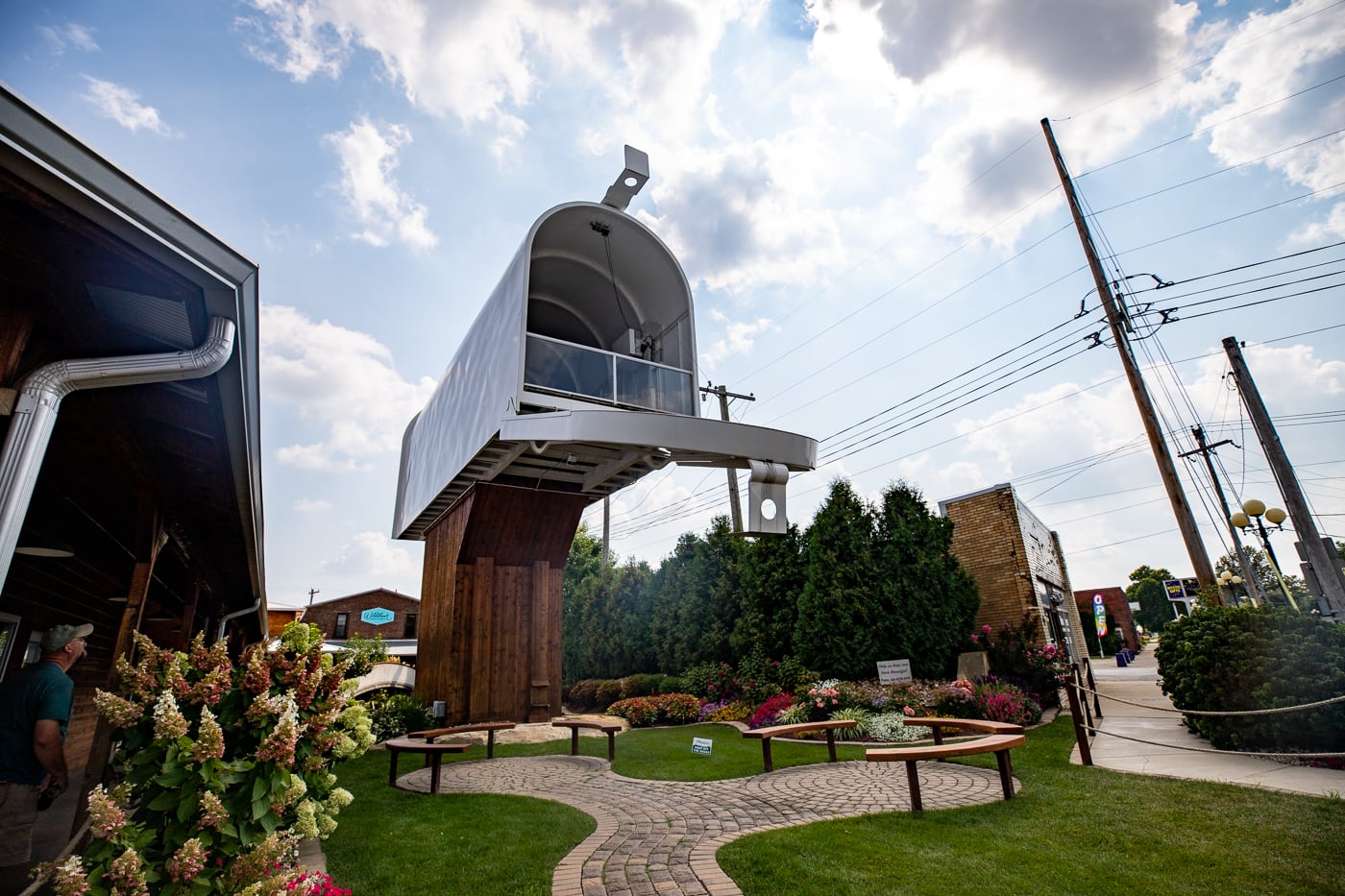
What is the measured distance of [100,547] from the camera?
7051 mm

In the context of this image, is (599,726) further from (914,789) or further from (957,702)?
(957,702)

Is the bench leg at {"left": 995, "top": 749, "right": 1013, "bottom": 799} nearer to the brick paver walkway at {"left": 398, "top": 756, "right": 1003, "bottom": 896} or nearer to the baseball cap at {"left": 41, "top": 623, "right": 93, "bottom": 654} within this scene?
the brick paver walkway at {"left": 398, "top": 756, "right": 1003, "bottom": 896}

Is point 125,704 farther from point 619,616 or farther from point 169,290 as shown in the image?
point 619,616

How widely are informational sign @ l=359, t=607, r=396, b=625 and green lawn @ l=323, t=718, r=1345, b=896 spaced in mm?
43201

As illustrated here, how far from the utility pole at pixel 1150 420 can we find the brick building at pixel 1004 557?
13.0ft

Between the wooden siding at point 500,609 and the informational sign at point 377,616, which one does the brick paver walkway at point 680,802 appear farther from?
the informational sign at point 377,616

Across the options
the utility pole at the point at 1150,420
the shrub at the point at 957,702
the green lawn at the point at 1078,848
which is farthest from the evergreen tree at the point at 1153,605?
the green lawn at the point at 1078,848

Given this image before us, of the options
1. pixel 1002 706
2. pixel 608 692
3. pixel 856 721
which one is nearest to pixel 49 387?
pixel 856 721

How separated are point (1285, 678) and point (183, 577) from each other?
14.4 metres

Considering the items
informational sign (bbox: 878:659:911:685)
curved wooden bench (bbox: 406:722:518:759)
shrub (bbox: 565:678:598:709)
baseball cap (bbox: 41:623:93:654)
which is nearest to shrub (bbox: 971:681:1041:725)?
informational sign (bbox: 878:659:911:685)

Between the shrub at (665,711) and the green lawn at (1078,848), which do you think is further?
the shrub at (665,711)

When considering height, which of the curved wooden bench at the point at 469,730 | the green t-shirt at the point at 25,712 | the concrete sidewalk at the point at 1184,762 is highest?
the green t-shirt at the point at 25,712

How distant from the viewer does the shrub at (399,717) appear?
1168 cm

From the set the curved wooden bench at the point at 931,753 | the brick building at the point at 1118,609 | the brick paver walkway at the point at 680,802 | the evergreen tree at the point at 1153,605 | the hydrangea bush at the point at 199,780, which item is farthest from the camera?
the evergreen tree at the point at 1153,605
